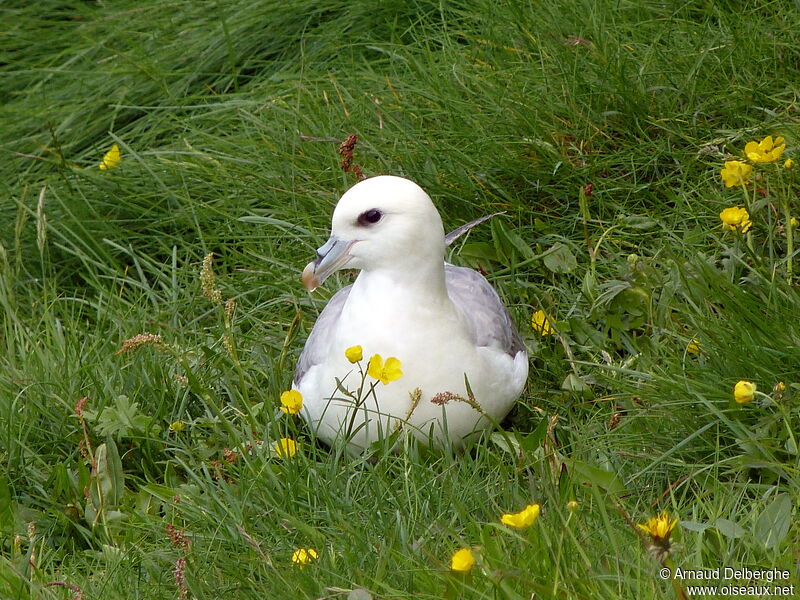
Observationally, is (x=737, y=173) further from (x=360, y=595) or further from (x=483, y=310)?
(x=360, y=595)

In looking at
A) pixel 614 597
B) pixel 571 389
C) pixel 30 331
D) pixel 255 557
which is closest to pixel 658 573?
pixel 614 597

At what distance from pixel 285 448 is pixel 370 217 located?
685 mm

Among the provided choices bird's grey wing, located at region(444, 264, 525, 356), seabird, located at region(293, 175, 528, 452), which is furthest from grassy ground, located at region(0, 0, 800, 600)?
bird's grey wing, located at region(444, 264, 525, 356)

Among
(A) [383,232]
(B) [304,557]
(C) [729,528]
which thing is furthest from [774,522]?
(A) [383,232]

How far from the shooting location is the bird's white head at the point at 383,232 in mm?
3262

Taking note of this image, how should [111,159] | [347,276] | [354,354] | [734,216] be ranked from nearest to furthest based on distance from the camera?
[354,354] < [734,216] < [347,276] < [111,159]

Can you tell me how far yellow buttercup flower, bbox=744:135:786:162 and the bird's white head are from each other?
0.93 metres

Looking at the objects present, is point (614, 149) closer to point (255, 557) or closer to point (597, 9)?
point (597, 9)

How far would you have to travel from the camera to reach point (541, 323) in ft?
12.8

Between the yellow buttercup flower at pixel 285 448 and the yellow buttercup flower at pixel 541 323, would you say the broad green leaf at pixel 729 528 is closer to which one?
the yellow buttercup flower at pixel 285 448

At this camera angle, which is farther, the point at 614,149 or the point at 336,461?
the point at 614,149

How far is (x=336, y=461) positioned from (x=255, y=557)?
1.33 feet

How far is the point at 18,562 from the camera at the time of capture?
2.94m

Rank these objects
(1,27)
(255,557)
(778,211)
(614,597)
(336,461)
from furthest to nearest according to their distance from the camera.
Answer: (1,27) < (778,211) < (336,461) < (255,557) < (614,597)
